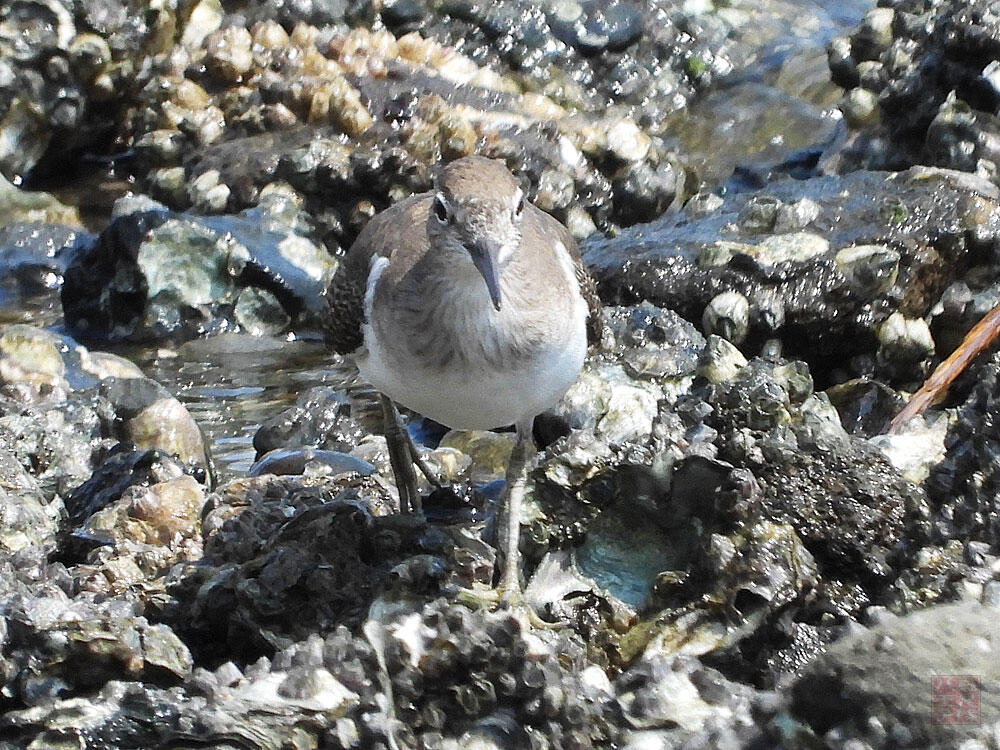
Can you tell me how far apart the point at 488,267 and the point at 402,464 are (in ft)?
5.44

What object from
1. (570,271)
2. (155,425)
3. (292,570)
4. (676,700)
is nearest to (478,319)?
(570,271)

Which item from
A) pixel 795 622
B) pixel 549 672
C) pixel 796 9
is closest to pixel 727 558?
pixel 795 622

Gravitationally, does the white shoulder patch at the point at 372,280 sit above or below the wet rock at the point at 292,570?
above

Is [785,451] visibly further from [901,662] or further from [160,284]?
[160,284]

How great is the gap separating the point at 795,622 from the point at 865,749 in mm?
1418

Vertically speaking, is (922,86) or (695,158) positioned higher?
(922,86)

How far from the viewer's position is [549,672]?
3568 millimetres

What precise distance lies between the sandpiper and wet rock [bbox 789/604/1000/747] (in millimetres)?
1722

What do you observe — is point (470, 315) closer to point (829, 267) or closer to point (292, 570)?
point (292, 570)

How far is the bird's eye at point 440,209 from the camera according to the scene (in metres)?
4.77

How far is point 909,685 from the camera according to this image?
2805mm

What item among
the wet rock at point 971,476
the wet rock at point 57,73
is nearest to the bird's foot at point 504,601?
the wet rock at point 971,476

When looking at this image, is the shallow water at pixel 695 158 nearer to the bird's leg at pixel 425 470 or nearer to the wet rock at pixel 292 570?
the bird's leg at pixel 425 470

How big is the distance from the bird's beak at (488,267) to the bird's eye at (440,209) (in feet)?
0.74
